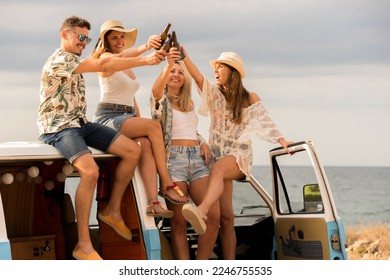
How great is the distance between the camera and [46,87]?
733 centimetres

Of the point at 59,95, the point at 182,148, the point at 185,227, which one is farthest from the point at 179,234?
the point at 59,95

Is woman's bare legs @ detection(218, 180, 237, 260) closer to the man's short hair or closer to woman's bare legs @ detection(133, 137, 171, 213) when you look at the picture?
woman's bare legs @ detection(133, 137, 171, 213)

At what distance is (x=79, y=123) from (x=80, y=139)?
0.56ft

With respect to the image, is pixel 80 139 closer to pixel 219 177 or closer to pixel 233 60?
pixel 219 177

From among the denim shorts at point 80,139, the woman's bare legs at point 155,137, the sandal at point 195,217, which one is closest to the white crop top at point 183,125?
the woman's bare legs at point 155,137

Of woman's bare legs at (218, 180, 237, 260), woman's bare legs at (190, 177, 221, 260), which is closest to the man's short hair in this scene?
woman's bare legs at (190, 177, 221, 260)

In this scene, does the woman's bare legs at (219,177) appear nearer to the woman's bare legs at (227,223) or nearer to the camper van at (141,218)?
the woman's bare legs at (227,223)

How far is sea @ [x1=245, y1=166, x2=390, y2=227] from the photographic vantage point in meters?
43.3

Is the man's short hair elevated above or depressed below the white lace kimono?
above

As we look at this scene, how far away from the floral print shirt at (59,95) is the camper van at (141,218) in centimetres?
22

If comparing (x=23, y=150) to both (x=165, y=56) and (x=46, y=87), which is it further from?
(x=165, y=56)

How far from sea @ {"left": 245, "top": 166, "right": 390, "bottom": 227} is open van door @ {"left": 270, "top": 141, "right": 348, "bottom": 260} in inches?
897
